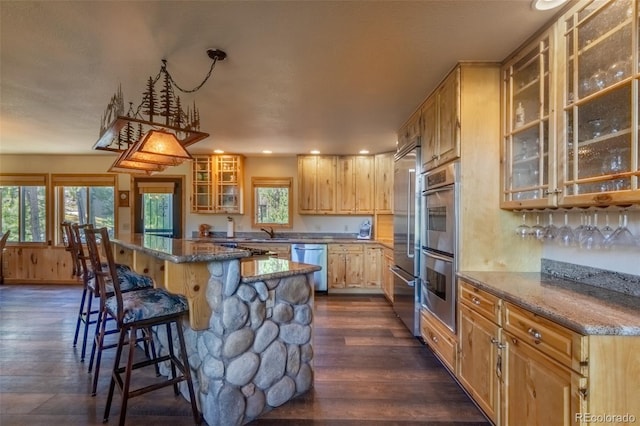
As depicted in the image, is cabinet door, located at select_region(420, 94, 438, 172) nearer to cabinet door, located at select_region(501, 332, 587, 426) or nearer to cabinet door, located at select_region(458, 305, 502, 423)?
cabinet door, located at select_region(458, 305, 502, 423)

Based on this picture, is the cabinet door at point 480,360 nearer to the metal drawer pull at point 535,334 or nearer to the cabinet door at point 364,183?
the metal drawer pull at point 535,334

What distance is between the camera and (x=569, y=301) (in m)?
1.54

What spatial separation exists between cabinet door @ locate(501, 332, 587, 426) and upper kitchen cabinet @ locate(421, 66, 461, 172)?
1.39m

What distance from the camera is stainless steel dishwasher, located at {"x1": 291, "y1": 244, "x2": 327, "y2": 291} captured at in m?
5.29

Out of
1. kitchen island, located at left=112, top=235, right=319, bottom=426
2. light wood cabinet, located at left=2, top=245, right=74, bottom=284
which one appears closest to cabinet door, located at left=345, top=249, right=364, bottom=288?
kitchen island, located at left=112, top=235, right=319, bottom=426

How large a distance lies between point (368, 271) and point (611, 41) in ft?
13.8

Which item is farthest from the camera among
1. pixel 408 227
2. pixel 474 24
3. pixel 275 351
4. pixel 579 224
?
pixel 408 227

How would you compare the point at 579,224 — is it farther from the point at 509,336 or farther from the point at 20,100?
the point at 20,100

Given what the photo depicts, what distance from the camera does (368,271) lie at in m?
5.30

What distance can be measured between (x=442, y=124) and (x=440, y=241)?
0.97 m

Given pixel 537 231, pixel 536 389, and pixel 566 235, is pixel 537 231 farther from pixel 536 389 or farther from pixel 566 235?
pixel 536 389

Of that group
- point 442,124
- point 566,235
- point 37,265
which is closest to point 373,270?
point 442,124

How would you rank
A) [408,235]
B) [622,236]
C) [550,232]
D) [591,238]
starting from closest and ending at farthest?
[622,236] → [591,238] → [550,232] → [408,235]

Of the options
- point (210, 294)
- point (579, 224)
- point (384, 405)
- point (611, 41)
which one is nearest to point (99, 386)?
point (210, 294)
